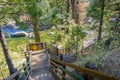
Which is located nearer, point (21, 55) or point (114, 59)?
point (114, 59)

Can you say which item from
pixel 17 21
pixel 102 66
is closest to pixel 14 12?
pixel 17 21

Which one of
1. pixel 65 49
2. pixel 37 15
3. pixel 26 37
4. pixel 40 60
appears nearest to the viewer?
pixel 37 15

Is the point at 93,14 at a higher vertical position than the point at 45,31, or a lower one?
higher

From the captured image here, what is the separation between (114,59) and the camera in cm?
738

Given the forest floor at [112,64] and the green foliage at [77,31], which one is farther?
the green foliage at [77,31]

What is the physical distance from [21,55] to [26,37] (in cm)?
747

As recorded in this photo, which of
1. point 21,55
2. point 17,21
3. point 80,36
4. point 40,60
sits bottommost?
point 21,55

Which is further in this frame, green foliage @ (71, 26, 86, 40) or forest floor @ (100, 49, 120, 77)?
green foliage @ (71, 26, 86, 40)

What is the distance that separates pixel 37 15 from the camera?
11.2 meters

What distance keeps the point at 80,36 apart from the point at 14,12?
6.34m

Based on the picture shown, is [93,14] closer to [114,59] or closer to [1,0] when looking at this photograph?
[114,59]

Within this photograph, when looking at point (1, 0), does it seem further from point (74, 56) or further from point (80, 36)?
point (80, 36)

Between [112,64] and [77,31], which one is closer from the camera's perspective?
[112,64]

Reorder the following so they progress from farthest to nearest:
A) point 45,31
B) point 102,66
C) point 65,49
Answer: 1. point 45,31
2. point 65,49
3. point 102,66
